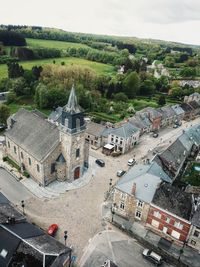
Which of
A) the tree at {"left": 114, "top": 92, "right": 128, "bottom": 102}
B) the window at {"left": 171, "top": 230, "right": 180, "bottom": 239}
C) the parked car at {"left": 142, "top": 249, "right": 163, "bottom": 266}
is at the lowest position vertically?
the parked car at {"left": 142, "top": 249, "right": 163, "bottom": 266}

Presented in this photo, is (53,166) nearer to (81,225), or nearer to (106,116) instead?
(81,225)

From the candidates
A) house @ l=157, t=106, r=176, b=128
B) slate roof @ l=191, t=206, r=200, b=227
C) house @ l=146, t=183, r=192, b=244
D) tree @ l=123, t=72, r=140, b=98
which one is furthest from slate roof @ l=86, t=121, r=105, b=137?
tree @ l=123, t=72, r=140, b=98

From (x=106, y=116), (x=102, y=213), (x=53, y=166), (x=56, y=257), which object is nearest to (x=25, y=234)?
(x=56, y=257)

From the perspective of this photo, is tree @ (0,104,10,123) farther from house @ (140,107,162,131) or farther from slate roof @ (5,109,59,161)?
house @ (140,107,162,131)

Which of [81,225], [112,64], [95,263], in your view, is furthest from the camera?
[112,64]

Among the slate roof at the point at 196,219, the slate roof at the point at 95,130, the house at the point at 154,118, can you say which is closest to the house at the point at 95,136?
the slate roof at the point at 95,130

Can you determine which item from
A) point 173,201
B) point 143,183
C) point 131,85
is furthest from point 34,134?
point 131,85

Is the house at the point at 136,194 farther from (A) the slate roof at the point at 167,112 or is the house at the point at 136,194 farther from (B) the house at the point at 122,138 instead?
(A) the slate roof at the point at 167,112
